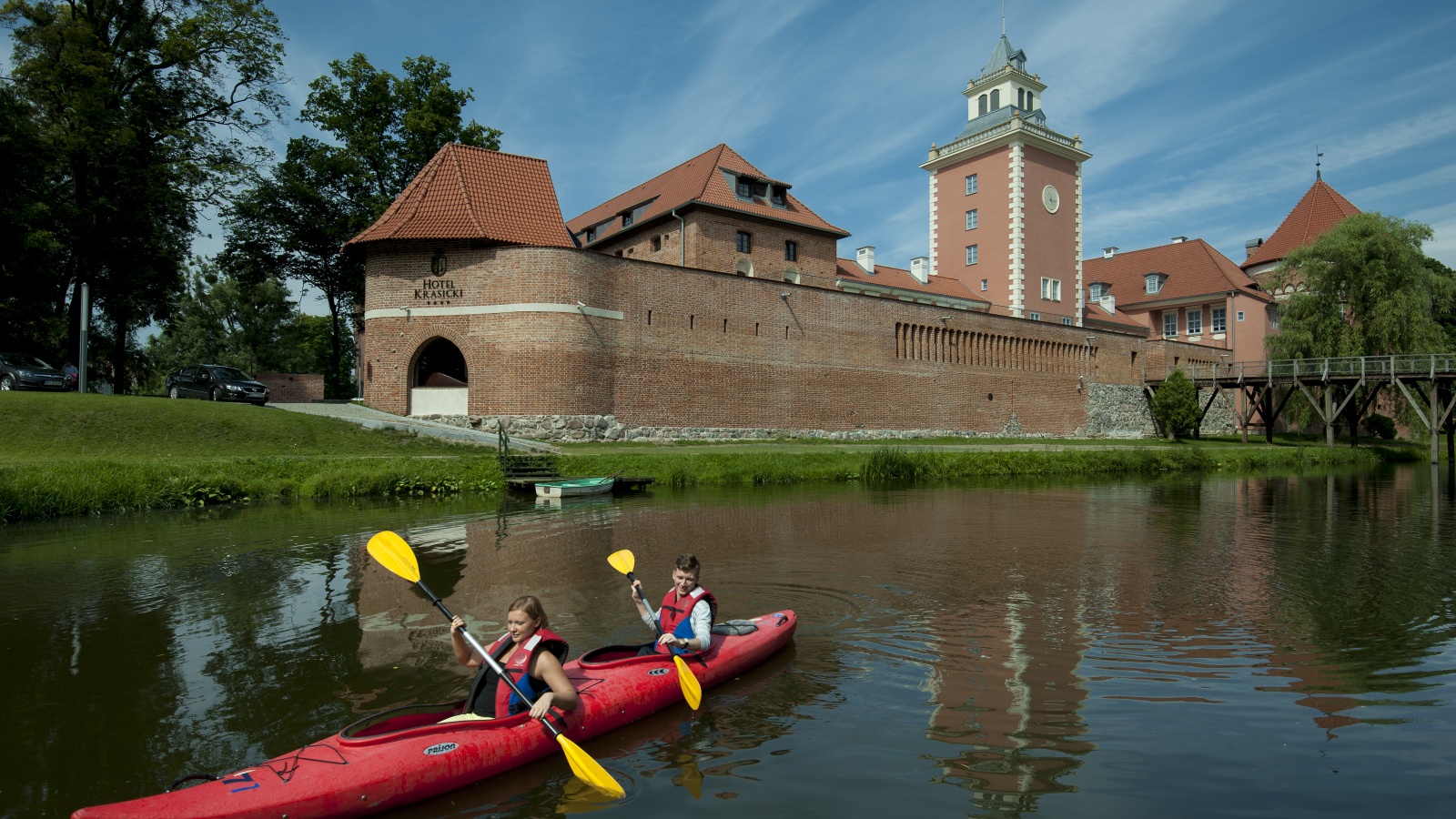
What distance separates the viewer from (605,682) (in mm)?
6090

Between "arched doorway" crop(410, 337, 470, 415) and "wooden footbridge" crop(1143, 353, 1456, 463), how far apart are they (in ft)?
115

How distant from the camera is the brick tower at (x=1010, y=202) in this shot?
→ 157 ft

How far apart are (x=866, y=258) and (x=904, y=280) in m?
2.45

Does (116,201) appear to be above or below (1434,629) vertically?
above

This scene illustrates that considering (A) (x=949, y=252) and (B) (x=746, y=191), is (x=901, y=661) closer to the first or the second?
(B) (x=746, y=191)

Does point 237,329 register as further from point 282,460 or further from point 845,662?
point 845,662

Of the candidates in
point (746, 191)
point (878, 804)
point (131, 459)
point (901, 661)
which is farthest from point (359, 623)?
point (746, 191)

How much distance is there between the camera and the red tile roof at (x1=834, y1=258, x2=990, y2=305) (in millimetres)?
44938

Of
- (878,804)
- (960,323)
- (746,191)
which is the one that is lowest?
(878,804)

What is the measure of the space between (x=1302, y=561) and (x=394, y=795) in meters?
Answer: 12.3

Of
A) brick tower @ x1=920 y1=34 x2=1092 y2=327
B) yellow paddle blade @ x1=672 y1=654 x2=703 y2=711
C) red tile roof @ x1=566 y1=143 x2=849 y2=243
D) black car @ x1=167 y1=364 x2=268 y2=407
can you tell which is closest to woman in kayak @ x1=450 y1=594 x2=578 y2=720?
yellow paddle blade @ x1=672 y1=654 x2=703 y2=711

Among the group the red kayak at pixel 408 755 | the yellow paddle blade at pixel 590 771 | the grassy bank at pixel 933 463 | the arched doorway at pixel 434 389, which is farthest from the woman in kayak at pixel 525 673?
the arched doorway at pixel 434 389

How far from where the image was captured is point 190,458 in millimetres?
20188

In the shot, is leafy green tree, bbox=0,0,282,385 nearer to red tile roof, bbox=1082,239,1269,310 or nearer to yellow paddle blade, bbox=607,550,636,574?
yellow paddle blade, bbox=607,550,636,574
